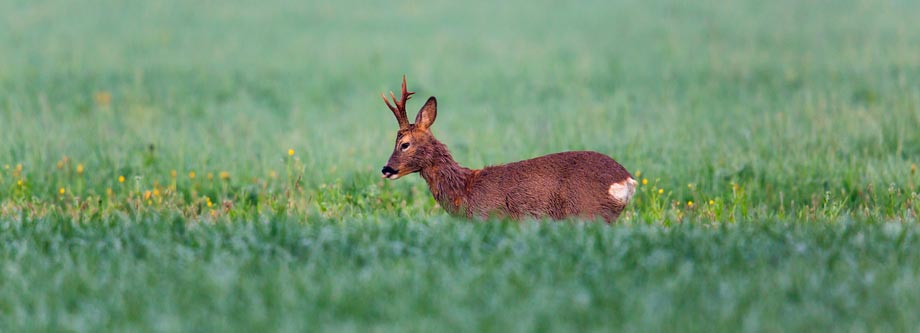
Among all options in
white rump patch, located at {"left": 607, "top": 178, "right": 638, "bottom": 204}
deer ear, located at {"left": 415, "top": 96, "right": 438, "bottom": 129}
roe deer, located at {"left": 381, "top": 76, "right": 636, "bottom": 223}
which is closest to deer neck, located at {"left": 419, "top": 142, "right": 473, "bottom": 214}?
roe deer, located at {"left": 381, "top": 76, "right": 636, "bottom": 223}

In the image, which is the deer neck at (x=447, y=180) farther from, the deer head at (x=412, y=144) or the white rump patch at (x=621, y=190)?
the white rump patch at (x=621, y=190)

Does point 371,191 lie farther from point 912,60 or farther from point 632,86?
point 912,60

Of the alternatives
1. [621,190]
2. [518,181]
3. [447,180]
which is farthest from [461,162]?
[621,190]

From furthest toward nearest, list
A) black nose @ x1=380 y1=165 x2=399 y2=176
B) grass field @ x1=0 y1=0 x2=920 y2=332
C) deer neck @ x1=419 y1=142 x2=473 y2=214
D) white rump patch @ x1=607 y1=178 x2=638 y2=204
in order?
1. deer neck @ x1=419 y1=142 x2=473 y2=214
2. black nose @ x1=380 y1=165 x2=399 y2=176
3. white rump patch @ x1=607 y1=178 x2=638 y2=204
4. grass field @ x1=0 y1=0 x2=920 y2=332

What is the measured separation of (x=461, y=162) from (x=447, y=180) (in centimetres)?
330

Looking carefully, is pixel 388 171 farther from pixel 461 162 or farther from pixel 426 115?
pixel 461 162

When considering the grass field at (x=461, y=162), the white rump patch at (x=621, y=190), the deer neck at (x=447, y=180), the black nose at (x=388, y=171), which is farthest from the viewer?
the deer neck at (x=447, y=180)

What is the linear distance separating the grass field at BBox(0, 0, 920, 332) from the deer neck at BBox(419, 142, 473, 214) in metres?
0.23

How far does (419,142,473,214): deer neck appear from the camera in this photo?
303 inches

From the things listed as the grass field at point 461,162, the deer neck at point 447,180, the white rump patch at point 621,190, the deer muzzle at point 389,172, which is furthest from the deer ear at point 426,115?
the white rump patch at point 621,190

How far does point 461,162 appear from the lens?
11.0 m

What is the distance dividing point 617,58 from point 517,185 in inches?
515

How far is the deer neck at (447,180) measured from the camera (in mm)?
7707

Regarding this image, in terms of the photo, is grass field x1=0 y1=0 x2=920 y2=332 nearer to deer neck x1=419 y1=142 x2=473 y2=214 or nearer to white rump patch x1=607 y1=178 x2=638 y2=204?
deer neck x1=419 y1=142 x2=473 y2=214
